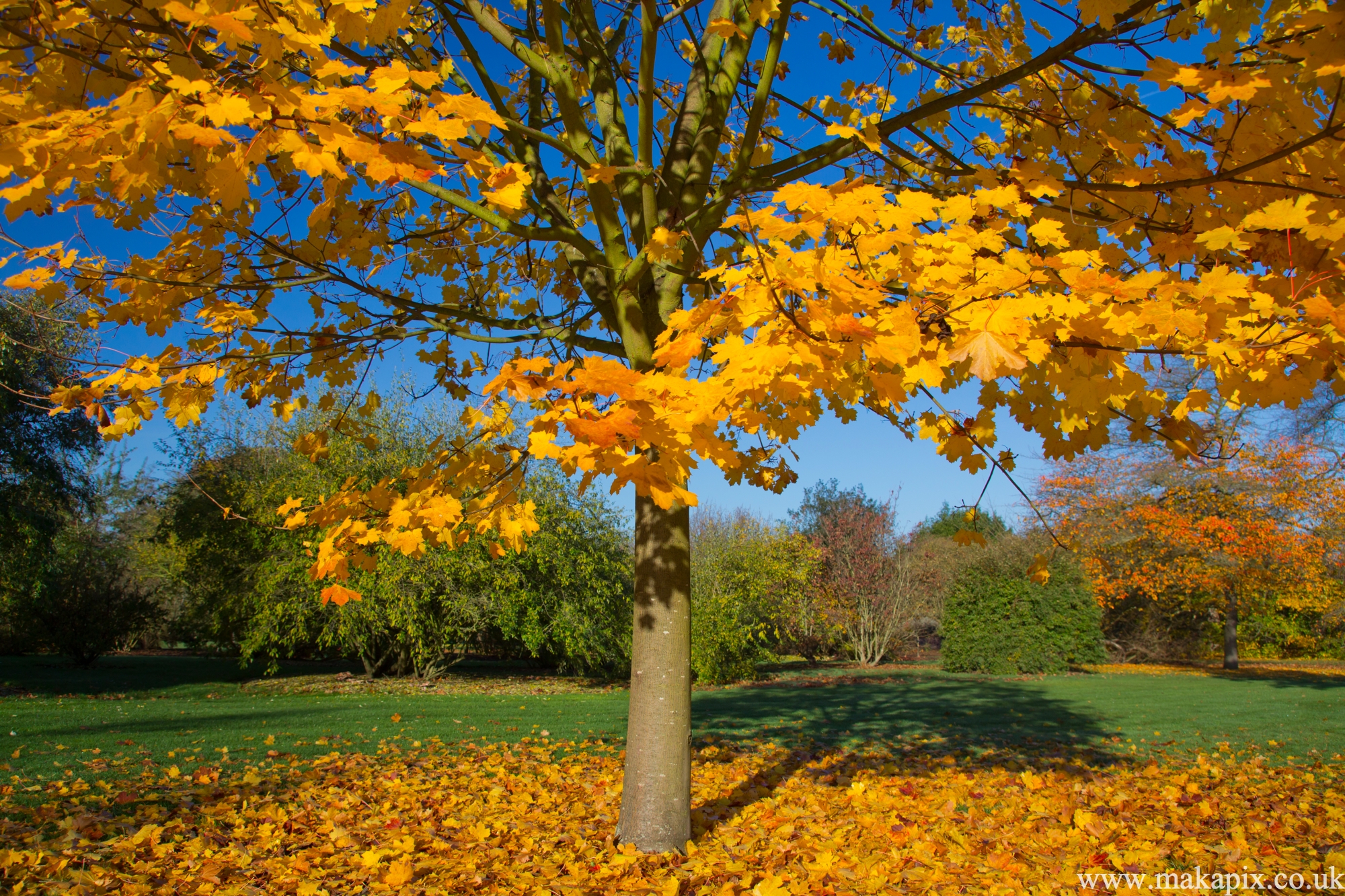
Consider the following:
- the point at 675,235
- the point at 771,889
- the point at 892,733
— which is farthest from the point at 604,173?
the point at 892,733

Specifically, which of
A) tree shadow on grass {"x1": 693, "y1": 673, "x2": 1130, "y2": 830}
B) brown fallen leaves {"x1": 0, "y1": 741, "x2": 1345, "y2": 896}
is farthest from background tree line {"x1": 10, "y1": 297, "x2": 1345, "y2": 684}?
brown fallen leaves {"x1": 0, "y1": 741, "x2": 1345, "y2": 896}

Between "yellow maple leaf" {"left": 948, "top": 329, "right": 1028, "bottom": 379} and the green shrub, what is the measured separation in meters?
17.6

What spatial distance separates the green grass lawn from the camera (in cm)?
605

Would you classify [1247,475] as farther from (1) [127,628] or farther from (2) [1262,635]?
(1) [127,628]

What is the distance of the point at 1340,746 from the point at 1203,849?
5.37 meters

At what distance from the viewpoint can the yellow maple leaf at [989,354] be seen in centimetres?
160

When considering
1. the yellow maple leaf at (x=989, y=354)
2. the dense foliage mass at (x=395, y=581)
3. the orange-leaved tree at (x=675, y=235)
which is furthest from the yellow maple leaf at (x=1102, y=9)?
the dense foliage mass at (x=395, y=581)

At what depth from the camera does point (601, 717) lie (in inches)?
343

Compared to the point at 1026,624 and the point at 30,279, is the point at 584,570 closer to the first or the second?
the point at 1026,624

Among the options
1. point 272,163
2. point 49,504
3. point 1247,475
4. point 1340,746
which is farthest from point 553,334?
point 1247,475

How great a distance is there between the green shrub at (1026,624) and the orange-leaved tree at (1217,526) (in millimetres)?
1318

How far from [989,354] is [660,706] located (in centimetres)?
228

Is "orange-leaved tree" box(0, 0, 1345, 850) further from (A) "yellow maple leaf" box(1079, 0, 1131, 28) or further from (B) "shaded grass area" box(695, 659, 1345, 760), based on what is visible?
(B) "shaded grass area" box(695, 659, 1345, 760)

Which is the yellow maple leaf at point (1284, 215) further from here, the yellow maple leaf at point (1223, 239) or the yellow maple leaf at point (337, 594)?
the yellow maple leaf at point (337, 594)
